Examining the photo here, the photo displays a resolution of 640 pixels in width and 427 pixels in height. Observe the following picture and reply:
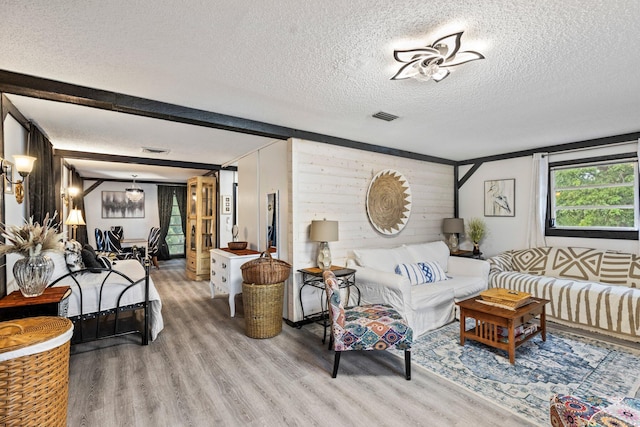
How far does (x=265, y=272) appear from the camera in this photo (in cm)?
340

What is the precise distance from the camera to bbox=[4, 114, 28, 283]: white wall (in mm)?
2714

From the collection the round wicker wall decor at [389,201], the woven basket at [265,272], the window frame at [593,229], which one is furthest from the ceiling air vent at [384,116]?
the window frame at [593,229]

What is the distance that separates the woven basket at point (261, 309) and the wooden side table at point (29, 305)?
162 centimetres

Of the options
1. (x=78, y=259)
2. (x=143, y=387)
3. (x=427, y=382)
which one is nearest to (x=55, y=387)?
(x=143, y=387)

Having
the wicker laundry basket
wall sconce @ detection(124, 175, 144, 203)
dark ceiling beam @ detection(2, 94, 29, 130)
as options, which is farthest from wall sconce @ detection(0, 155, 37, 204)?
wall sconce @ detection(124, 175, 144, 203)

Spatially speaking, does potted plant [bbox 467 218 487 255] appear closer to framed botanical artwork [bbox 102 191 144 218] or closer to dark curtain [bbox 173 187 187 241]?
dark curtain [bbox 173 187 187 241]

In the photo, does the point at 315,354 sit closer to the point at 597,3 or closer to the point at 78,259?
the point at 78,259

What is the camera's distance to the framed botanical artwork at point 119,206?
860cm

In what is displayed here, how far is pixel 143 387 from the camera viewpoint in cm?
245

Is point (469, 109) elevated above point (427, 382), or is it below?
above

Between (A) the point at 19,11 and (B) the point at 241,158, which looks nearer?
(A) the point at 19,11

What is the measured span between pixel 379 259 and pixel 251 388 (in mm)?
2235

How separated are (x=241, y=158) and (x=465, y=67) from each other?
3.97 m

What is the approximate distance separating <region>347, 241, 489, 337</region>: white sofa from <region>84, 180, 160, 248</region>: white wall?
740 centimetres
